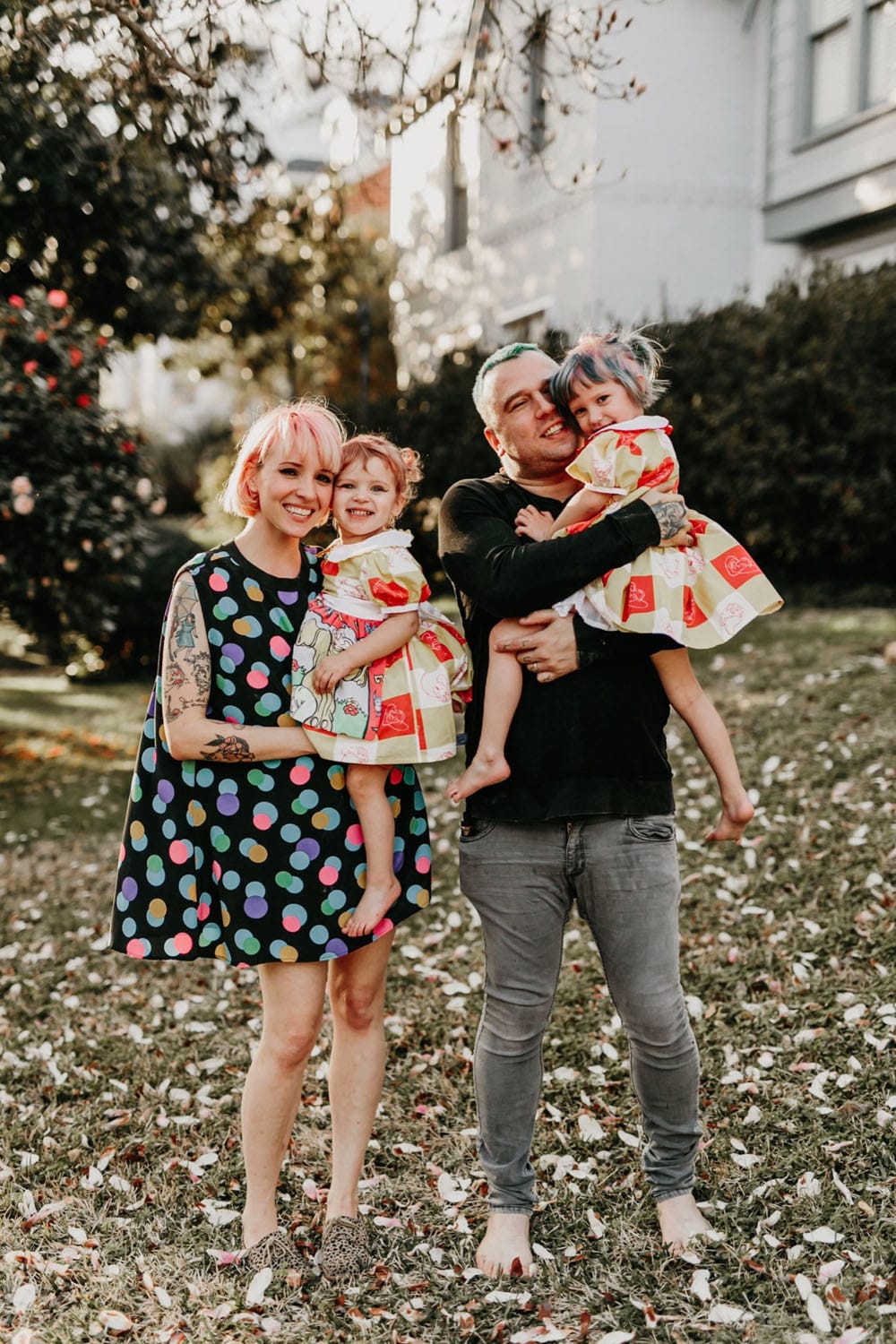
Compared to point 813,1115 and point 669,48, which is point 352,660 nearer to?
point 813,1115

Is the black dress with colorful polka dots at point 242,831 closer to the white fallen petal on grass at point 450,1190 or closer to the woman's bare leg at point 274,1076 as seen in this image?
the woman's bare leg at point 274,1076

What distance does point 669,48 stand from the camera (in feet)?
38.0

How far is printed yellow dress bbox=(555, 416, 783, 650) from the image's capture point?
249 cm

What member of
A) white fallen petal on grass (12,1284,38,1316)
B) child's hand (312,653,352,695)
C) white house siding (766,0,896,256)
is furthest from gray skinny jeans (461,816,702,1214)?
white house siding (766,0,896,256)

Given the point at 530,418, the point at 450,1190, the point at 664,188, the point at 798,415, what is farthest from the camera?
the point at 664,188

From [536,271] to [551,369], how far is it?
1059cm

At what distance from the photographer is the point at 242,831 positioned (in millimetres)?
2619

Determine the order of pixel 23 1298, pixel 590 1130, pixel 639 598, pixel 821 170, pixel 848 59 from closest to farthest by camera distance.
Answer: pixel 639 598
pixel 23 1298
pixel 590 1130
pixel 848 59
pixel 821 170

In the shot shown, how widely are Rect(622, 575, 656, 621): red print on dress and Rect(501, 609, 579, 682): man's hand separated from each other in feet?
0.41

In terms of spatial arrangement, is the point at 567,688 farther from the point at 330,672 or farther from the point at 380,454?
the point at 380,454

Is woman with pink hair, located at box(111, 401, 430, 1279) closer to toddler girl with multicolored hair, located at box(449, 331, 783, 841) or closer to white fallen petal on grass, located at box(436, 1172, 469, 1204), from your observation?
toddler girl with multicolored hair, located at box(449, 331, 783, 841)

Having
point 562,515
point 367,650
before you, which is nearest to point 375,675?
point 367,650

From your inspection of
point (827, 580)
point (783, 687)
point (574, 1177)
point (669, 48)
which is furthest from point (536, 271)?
point (574, 1177)

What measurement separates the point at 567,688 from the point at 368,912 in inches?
25.5
